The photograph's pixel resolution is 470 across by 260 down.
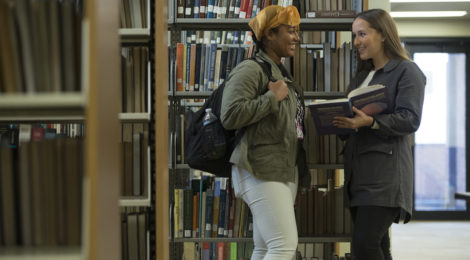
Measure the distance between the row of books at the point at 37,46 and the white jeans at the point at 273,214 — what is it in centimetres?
117

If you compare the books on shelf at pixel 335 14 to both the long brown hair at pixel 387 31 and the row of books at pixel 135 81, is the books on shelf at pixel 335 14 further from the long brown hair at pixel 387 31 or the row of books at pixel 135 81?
the row of books at pixel 135 81

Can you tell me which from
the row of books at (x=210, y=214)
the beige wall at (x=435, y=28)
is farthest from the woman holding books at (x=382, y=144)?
the beige wall at (x=435, y=28)

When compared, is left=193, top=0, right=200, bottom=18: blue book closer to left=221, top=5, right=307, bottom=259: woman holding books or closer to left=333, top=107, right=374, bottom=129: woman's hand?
left=221, top=5, right=307, bottom=259: woman holding books

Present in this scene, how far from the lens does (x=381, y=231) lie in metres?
2.51

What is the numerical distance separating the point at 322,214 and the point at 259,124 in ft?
3.53

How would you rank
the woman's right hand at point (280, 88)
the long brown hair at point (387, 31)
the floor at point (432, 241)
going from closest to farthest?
the woman's right hand at point (280, 88) → the long brown hair at point (387, 31) → the floor at point (432, 241)

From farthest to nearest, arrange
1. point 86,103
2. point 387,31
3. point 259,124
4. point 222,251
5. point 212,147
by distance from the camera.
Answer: point 222,251
point 387,31
point 212,147
point 259,124
point 86,103

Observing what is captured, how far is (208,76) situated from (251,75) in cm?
96

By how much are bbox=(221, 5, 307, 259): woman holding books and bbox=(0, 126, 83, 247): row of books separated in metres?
1.08

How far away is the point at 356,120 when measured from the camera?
258 centimetres

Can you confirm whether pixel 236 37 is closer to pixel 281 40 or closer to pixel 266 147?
pixel 281 40

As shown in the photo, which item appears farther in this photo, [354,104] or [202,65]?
[202,65]

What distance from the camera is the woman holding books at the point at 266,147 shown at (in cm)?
235

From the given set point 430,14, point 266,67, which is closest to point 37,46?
point 266,67
